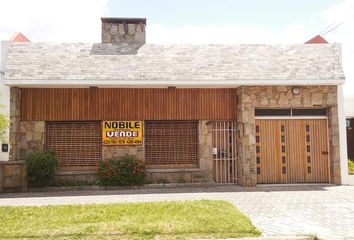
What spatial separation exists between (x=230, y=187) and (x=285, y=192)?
6.65 feet

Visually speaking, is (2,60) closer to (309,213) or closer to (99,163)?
(99,163)

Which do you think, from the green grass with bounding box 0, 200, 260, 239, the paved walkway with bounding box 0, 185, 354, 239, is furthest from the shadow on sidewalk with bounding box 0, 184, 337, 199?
the green grass with bounding box 0, 200, 260, 239

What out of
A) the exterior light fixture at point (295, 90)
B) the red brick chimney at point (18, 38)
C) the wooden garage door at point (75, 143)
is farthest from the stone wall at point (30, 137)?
the exterior light fixture at point (295, 90)

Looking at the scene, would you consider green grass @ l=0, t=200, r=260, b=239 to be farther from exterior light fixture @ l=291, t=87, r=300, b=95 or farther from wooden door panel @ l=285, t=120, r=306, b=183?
exterior light fixture @ l=291, t=87, r=300, b=95

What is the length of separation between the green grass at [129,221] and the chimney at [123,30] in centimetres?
795

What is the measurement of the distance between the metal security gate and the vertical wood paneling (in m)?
0.41

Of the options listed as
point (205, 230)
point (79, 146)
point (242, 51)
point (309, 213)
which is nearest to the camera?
point (205, 230)

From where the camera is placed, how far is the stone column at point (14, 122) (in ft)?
41.9

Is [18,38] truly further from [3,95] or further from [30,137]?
[30,137]

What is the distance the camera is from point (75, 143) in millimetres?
13438

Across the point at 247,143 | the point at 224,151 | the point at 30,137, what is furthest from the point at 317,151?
the point at 30,137

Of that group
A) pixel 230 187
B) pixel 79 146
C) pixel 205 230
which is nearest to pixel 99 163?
pixel 79 146

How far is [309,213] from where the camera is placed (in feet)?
27.4

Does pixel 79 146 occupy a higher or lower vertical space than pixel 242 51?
lower
